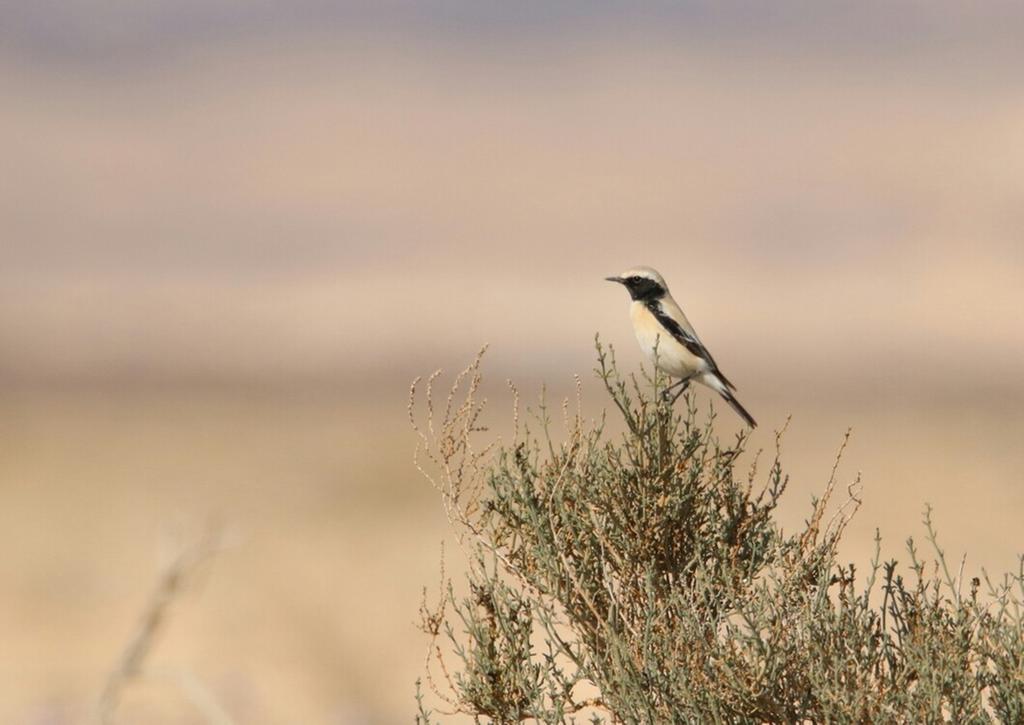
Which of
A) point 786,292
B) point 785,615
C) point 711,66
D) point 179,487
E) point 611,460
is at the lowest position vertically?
point 785,615

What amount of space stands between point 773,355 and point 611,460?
71435 mm

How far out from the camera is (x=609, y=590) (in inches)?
230

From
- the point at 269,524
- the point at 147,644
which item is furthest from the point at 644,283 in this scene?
the point at 269,524

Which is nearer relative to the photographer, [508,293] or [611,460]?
[611,460]

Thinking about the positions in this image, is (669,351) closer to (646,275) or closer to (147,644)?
(646,275)

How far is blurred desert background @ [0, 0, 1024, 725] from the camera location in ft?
77.8

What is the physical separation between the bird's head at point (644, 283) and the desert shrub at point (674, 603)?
5.84ft

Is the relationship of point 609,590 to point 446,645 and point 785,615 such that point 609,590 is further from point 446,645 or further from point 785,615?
point 446,645

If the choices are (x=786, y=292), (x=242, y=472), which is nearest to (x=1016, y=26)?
(x=786, y=292)

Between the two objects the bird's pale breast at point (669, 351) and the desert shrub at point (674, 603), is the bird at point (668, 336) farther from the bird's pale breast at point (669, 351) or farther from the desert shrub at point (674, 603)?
the desert shrub at point (674, 603)

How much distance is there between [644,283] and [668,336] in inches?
13.8

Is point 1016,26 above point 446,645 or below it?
above

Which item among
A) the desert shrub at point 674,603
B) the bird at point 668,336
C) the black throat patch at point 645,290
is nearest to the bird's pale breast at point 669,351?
the bird at point 668,336

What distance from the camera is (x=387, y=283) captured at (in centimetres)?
9356
